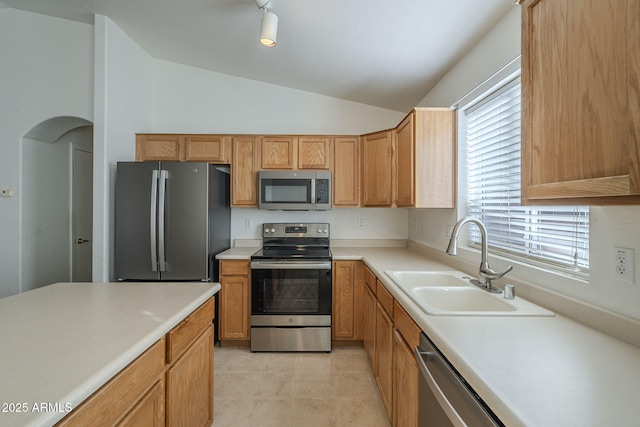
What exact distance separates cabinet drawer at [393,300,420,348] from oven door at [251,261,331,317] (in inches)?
40.8

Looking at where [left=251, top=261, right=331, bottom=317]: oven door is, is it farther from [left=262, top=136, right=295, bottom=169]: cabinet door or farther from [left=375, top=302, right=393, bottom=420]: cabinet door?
[left=262, top=136, right=295, bottom=169]: cabinet door

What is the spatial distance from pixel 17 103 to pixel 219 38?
6.76 feet

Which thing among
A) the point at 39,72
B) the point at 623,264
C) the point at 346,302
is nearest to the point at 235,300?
the point at 346,302

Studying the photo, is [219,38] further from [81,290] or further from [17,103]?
[81,290]

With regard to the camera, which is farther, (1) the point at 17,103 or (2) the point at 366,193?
(2) the point at 366,193

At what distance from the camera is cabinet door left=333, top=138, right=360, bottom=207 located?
2826mm

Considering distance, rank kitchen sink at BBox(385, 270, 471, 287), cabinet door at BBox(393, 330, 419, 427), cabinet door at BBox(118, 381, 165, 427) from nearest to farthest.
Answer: cabinet door at BBox(118, 381, 165, 427)
cabinet door at BBox(393, 330, 419, 427)
kitchen sink at BBox(385, 270, 471, 287)

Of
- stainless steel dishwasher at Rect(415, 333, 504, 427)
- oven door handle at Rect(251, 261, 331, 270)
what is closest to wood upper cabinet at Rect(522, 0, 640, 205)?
stainless steel dishwasher at Rect(415, 333, 504, 427)

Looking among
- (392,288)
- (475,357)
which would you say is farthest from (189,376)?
(475,357)

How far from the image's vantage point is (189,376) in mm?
1231

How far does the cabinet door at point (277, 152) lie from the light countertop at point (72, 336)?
1.69m

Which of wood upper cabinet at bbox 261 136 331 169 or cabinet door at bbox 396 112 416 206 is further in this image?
wood upper cabinet at bbox 261 136 331 169

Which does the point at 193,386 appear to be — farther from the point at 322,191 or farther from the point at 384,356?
the point at 322,191

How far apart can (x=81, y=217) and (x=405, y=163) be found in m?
3.64
